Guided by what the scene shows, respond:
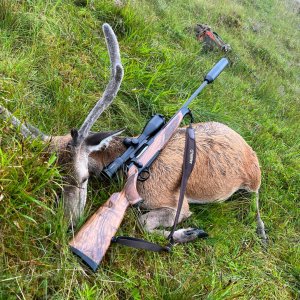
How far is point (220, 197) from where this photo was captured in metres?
4.52

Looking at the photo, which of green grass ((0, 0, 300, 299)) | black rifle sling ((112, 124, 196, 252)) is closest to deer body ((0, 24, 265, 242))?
green grass ((0, 0, 300, 299))

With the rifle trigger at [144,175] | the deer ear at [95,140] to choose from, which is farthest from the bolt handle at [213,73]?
the deer ear at [95,140]

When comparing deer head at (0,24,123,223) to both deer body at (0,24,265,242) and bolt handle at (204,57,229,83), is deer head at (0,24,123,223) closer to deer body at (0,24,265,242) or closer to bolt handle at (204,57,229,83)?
deer body at (0,24,265,242)

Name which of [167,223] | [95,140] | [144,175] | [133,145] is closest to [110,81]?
[95,140]

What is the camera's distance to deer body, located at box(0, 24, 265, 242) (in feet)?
10.5

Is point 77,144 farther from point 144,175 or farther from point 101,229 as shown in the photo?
point 144,175

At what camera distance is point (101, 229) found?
9.78ft

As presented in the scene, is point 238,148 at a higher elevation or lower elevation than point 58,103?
higher

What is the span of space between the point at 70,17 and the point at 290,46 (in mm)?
8478

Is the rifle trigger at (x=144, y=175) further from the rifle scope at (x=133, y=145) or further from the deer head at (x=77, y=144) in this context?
the deer head at (x=77, y=144)

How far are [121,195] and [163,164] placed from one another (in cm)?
98

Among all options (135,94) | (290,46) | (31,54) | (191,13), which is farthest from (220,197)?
(290,46)

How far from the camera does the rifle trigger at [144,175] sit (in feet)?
12.3

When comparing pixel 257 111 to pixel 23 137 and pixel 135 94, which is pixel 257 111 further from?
pixel 23 137
